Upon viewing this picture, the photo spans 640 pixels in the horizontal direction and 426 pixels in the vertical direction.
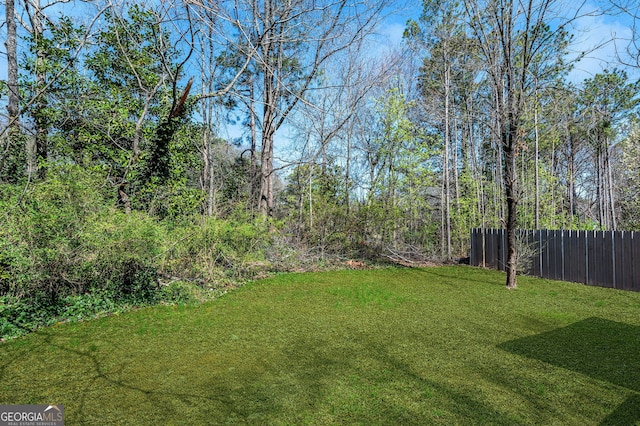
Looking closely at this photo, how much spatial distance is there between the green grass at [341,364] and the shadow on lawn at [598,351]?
13 mm

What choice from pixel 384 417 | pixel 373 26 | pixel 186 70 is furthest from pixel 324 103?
pixel 384 417

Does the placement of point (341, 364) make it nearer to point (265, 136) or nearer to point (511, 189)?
point (511, 189)

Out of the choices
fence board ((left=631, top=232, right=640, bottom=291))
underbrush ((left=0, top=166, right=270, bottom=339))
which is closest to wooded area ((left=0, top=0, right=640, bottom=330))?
underbrush ((left=0, top=166, right=270, bottom=339))

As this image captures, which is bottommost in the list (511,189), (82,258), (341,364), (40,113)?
(341,364)

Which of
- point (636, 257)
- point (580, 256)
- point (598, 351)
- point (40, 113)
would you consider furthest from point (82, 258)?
point (636, 257)

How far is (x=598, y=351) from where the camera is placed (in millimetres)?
3240

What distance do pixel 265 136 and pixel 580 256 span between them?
8.78 meters

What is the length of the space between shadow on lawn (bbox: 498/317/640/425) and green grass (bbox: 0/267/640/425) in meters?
0.01

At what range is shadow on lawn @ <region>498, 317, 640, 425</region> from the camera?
Result: 8.00 ft

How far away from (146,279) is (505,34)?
7448 millimetres

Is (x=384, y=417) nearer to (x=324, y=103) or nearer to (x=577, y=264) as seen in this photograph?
(x=577, y=264)

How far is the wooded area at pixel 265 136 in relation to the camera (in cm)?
463

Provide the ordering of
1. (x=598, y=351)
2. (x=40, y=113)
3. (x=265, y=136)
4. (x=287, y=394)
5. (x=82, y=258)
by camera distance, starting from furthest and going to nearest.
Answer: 1. (x=265, y=136)
2. (x=40, y=113)
3. (x=82, y=258)
4. (x=598, y=351)
5. (x=287, y=394)

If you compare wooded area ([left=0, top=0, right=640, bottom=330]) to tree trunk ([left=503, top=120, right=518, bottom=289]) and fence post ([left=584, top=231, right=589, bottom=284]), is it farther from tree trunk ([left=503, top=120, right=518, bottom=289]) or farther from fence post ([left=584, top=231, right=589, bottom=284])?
fence post ([left=584, top=231, right=589, bottom=284])
